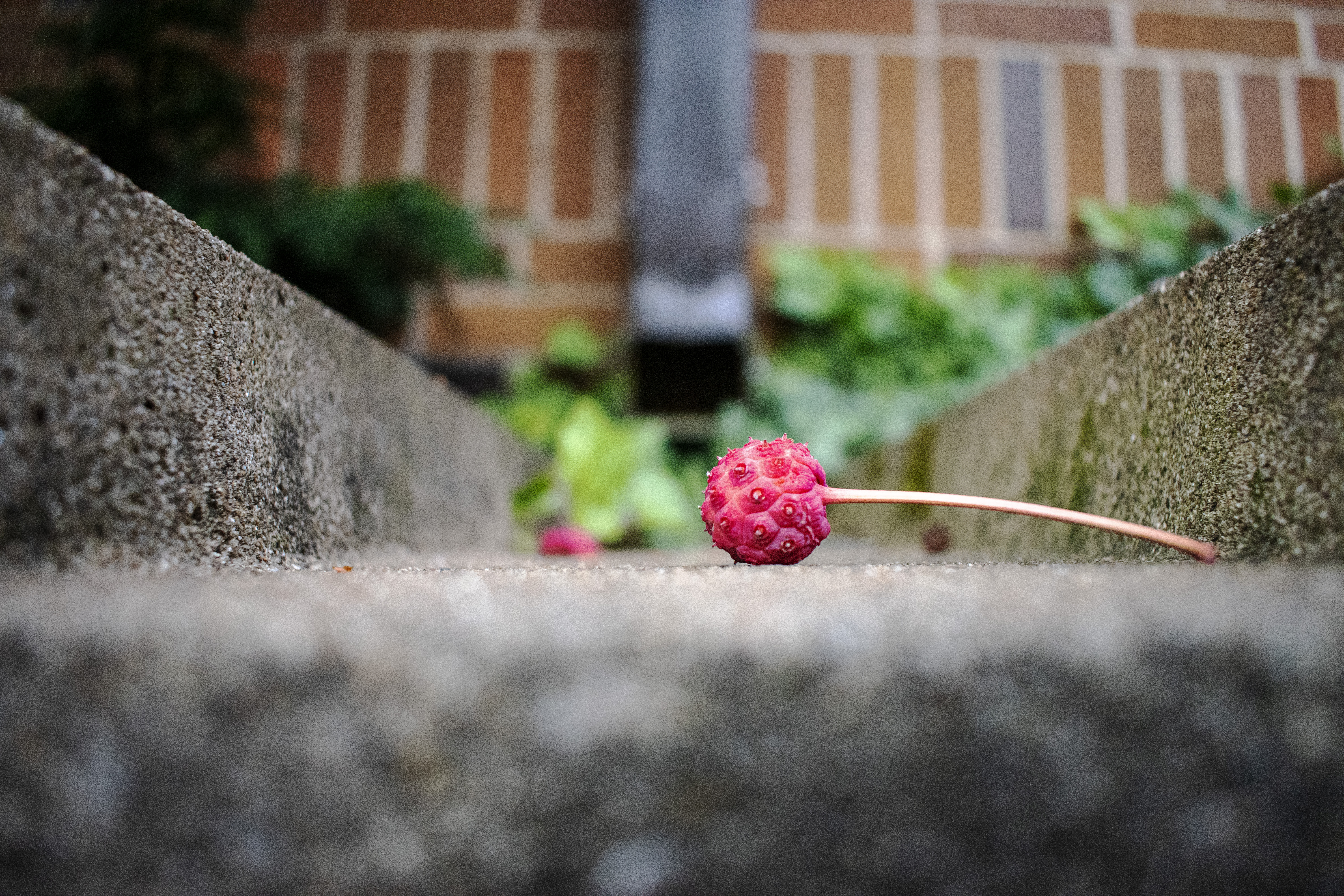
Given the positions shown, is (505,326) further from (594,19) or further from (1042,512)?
(1042,512)

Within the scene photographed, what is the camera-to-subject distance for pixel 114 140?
2086 mm

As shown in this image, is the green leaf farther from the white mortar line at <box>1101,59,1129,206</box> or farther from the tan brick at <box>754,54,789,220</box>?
the white mortar line at <box>1101,59,1129,206</box>

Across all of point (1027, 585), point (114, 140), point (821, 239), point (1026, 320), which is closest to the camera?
point (1027, 585)

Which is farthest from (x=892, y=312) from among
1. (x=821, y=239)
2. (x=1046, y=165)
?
(x=1046, y=165)

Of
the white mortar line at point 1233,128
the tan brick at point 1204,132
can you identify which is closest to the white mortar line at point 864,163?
the tan brick at point 1204,132

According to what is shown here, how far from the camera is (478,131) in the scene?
3344 mm

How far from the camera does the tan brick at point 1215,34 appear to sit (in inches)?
132

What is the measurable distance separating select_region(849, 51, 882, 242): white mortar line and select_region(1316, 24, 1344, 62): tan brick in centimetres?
178

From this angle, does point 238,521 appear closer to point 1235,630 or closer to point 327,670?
point 327,670

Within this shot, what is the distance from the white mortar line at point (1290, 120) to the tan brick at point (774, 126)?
1.97 meters

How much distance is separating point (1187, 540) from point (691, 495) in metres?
2.23

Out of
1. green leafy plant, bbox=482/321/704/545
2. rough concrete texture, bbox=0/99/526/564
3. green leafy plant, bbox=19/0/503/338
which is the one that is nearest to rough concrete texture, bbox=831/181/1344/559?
rough concrete texture, bbox=0/99/526/564

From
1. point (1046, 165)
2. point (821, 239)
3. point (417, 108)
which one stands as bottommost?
point (821, 239)

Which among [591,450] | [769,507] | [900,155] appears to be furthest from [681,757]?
[900,155]
